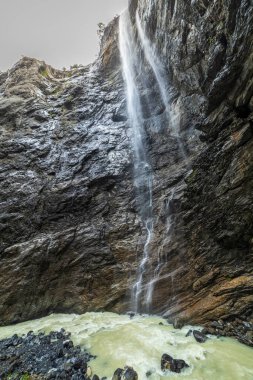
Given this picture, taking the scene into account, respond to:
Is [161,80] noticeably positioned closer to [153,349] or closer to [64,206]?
[64,206]

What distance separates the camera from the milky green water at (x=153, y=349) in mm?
Answer: 7383

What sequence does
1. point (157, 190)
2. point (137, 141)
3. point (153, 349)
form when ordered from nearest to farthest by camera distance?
point (153, 349), point (157, 190), point (137, 141)

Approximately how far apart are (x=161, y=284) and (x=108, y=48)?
28251 millimetres

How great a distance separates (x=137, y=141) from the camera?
72.9ft

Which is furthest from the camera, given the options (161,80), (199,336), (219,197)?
(161,80)

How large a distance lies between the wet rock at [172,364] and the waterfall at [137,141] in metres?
5.26

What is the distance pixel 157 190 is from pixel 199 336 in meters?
9.87

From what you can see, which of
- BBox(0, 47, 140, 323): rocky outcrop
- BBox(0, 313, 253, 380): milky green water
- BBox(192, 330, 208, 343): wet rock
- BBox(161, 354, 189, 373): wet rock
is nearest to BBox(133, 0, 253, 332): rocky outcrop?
BBox(192, 330, 208, 343): wet rock

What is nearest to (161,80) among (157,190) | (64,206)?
(157,190)

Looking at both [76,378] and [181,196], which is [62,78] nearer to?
[181,196]

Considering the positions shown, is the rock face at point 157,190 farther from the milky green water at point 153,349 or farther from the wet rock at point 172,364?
the wet rock at point 172,364

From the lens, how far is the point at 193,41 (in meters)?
15.8

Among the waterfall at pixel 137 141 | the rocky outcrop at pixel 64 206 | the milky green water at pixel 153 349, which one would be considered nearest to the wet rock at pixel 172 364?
the milky green water at pixel 153 349

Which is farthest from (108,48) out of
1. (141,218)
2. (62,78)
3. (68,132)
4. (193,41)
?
(141,218)
